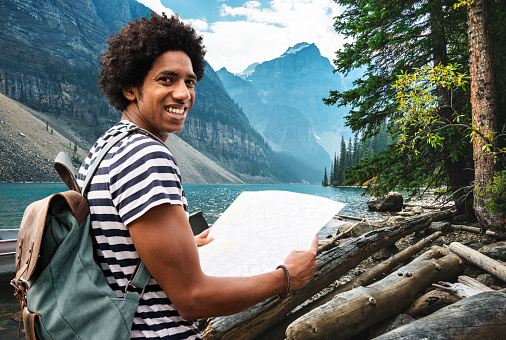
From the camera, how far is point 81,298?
93cm

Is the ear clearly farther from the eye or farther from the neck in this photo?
the eye

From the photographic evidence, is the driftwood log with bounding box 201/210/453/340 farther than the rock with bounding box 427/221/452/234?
No

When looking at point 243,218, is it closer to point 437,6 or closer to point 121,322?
point 121,322

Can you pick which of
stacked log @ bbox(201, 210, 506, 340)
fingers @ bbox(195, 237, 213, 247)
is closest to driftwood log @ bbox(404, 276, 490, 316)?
stacked log @ bbox(201, 210, 506, 340)

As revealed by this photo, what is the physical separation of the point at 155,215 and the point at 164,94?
65 cm

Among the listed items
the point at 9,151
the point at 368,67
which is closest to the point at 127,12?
the point at 9,151

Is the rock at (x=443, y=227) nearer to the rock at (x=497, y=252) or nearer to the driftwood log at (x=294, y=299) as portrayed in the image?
the driftwood log at (x=294, y=299)

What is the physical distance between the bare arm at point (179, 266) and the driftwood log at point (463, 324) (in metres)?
1.81

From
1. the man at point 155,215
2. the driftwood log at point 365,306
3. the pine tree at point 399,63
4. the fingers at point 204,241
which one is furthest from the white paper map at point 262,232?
the pine tree at point 399,63

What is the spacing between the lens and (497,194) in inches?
240

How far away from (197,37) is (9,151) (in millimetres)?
97153

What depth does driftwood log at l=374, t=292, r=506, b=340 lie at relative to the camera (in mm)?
2164

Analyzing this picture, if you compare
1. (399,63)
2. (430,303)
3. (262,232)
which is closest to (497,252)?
(430,303)

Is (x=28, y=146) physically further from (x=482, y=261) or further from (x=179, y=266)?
(x=482, y=261)
